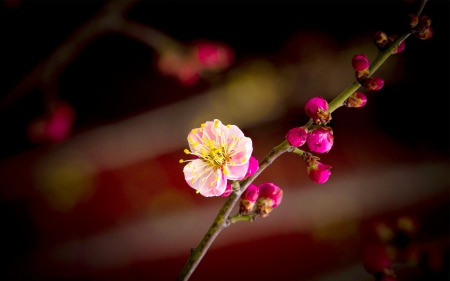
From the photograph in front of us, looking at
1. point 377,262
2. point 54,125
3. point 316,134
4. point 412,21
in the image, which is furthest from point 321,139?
point 54,125

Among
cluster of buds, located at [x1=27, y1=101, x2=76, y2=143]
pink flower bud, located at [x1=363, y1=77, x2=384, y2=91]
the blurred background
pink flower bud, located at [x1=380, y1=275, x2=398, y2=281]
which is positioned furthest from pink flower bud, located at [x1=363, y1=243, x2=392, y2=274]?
cluster of buds, located at [x1=27, y1=101, x2=76, y2=143]

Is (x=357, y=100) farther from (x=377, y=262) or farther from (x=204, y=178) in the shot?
(x=377, y=262)

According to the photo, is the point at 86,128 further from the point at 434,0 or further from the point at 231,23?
the point at 434,0

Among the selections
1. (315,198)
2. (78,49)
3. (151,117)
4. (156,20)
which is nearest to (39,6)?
(78,49)

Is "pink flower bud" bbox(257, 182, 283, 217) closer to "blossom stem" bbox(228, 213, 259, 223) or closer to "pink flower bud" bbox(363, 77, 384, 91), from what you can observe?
"blossom stem" bbox(228, 213, 259, 223)

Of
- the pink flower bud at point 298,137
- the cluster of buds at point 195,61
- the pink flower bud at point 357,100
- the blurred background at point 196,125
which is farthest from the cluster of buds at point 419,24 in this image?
the cluster of buds at point 195,61

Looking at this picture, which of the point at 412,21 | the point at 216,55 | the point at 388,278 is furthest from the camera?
the point at 216,55

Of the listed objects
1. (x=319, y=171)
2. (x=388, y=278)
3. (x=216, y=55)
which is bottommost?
(x=388, y=278)
